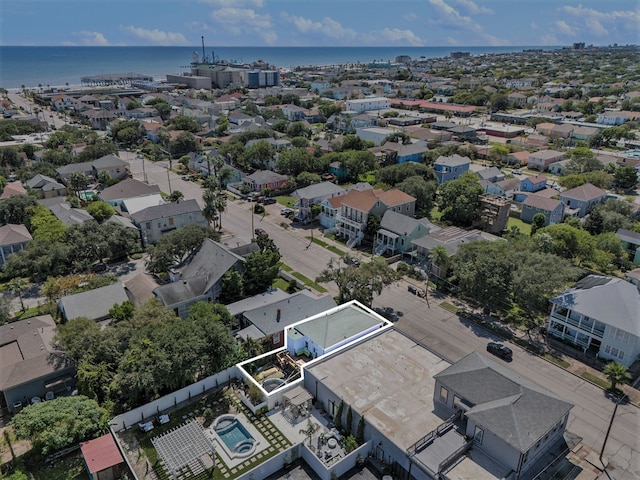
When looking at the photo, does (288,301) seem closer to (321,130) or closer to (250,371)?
(250,371)

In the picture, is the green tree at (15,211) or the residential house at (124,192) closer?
the green tree at (15,211)

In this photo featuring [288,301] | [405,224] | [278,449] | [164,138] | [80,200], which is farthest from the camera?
[164,138]

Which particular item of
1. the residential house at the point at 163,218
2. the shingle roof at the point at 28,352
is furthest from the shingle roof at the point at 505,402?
the residential house at the point at 163,218

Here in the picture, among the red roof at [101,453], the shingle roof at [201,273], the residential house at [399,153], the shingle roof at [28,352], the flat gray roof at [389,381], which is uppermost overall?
the residential house at [399,153]

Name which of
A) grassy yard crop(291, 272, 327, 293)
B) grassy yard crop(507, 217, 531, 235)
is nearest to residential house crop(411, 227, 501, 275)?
grassy yard crop(507, 217, 531, 235)

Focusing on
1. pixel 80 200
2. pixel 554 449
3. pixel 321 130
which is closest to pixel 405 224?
pixel 554 449

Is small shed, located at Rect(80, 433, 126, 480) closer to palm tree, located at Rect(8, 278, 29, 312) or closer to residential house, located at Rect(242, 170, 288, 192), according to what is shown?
palm tree, located at Rect(8, 278, 29, 312)

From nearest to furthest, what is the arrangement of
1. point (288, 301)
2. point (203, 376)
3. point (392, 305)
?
point (203, 376) → point (288, 301) → point (392, 305)

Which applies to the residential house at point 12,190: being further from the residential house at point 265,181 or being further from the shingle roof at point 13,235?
the residential house at point 265,181

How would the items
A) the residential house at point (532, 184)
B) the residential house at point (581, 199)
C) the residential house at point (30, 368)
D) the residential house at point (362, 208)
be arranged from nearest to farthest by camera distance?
the residential house at point (30, 368), the residential house at point (362, 208), the residential house at point (581, 199), the residential house at point (532, 184)
